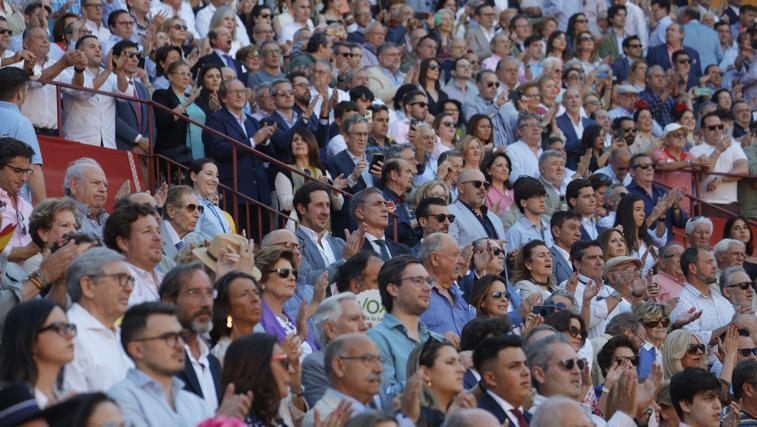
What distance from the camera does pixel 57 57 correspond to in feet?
45.8

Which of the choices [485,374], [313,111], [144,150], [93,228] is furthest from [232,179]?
[485,374]

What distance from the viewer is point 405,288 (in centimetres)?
923

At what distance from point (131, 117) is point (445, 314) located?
4.04m

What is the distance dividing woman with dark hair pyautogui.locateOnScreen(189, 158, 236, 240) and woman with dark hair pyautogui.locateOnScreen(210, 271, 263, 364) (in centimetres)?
319

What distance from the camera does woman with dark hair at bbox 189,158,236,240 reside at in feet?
37.5

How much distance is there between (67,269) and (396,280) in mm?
2229

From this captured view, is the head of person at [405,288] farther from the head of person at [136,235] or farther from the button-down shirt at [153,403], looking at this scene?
the button-down shirt at [153,403]

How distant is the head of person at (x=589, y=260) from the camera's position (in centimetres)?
1277

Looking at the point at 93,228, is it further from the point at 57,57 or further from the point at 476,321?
the point at 57,57

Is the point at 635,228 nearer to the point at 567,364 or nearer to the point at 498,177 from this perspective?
the point at 498,177

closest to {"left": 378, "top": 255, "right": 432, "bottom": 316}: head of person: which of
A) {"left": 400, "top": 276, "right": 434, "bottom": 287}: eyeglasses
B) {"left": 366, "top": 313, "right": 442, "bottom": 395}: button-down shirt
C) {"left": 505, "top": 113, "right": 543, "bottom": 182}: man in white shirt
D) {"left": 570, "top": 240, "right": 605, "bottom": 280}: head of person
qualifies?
{"left": 400, "top": 276, "right": 434, "bottom": 287}: eyeglasses

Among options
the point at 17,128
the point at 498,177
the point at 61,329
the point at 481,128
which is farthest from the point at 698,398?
the point at 481,128

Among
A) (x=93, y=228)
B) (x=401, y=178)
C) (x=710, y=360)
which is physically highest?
(x=93, y=228)

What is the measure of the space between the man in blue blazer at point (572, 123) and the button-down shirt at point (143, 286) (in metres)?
8.99
